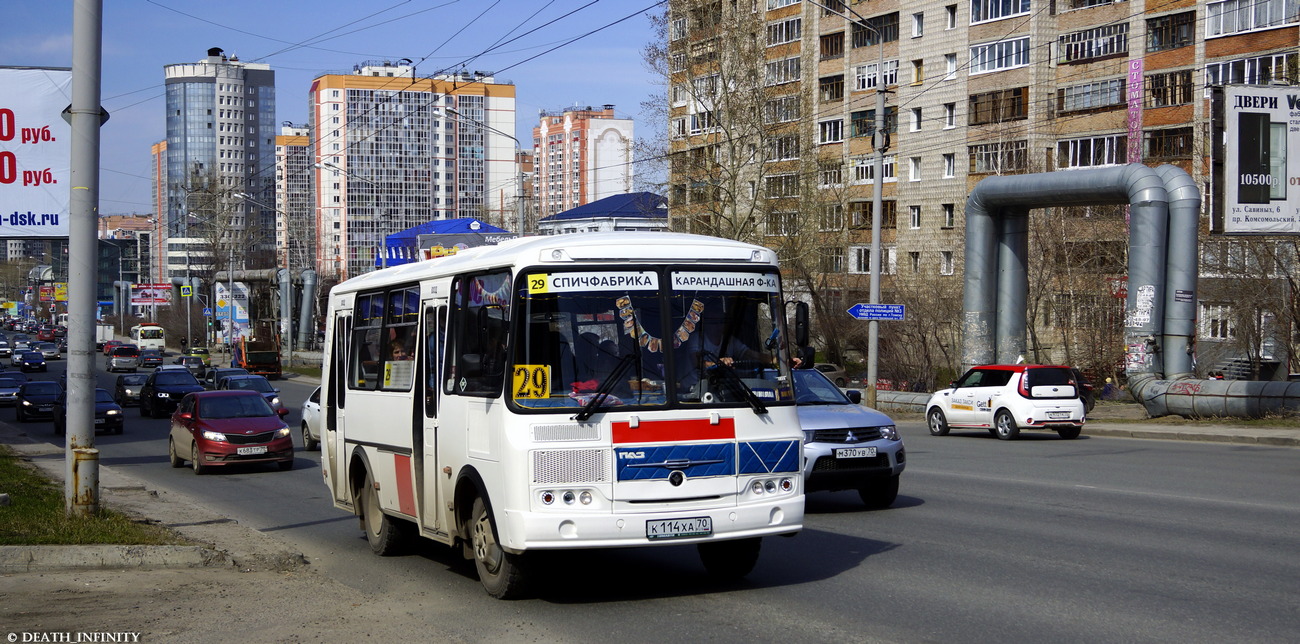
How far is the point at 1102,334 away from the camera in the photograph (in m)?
43.8

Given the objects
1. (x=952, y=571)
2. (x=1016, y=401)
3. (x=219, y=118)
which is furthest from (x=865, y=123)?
(x=219, y=118)

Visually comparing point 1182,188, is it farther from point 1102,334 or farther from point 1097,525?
point 1097,525

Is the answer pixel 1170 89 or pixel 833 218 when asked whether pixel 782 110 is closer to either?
pixel 833 218

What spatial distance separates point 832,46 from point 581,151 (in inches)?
3994

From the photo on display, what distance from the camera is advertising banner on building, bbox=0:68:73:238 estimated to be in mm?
17688

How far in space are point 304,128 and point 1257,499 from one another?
184 metres

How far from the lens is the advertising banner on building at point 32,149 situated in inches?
696

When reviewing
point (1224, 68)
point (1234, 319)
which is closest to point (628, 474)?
point (1234, 319)

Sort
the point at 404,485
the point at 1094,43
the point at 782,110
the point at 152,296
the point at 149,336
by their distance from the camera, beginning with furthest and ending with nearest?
the point at 152,296 < the point at 149,336 < the point at 1094,43 < the point at 782,110 < the point at 404,485

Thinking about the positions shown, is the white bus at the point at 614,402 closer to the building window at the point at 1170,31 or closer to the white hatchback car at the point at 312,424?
the white hatchback car at the point at 312,424

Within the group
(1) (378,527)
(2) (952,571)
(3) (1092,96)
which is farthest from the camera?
(3) (1092,96)

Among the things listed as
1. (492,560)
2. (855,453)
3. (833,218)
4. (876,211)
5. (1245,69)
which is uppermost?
(1245,69)

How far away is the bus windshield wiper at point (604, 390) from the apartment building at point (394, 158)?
119m

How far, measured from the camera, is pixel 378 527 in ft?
37.7
